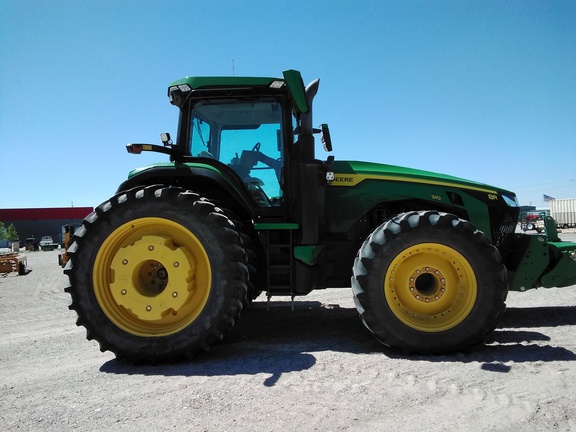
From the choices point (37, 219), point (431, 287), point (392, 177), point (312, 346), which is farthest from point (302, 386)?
point (37, 219)

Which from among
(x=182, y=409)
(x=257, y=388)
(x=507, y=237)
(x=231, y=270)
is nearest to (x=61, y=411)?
(x=182, y=409)

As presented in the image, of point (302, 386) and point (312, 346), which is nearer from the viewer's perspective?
point (302, 386)

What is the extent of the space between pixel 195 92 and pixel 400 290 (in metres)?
2.89

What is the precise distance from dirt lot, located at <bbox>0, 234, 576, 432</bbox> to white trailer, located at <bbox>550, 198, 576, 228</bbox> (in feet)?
138

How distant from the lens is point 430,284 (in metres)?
3.86

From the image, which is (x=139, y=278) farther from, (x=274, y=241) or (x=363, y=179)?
(x=363, y=179)

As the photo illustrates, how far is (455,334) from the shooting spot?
3594 mm

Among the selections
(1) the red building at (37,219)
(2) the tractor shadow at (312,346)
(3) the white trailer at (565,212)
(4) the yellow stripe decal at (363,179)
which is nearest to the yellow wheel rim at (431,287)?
(2) the tractor shadow at (312,346)

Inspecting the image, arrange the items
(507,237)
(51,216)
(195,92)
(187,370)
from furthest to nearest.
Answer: (51,216), (507,237), (195,92), (187,370)

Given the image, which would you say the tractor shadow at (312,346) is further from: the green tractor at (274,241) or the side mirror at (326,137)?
the side mirror at (326,137)

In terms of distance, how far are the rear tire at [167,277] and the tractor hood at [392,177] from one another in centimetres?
149

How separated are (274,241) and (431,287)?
159 cm

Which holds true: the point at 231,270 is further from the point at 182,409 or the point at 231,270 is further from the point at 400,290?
the point at 400,290

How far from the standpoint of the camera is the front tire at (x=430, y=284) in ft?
11.8
